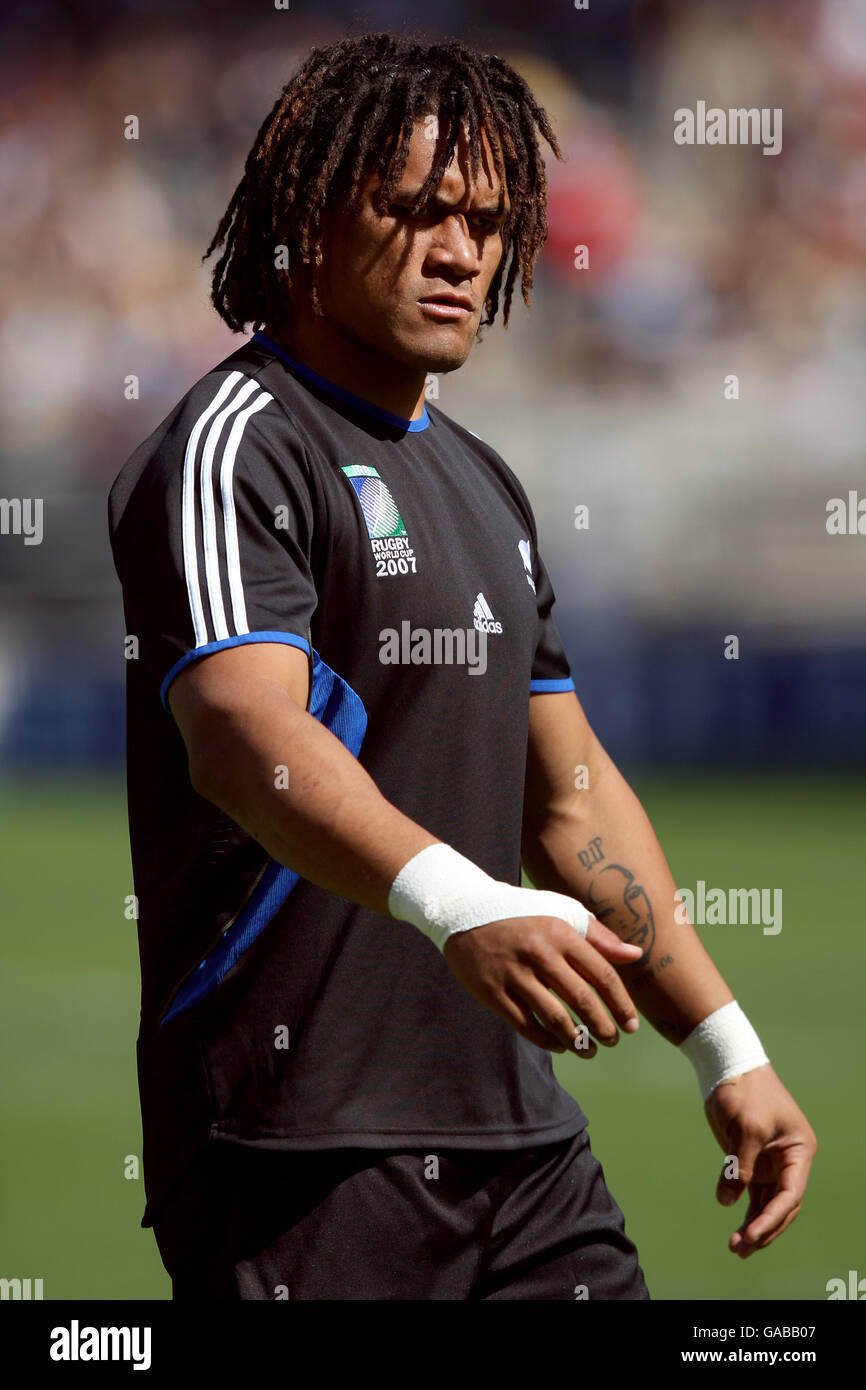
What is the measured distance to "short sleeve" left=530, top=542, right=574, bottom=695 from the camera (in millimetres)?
2686

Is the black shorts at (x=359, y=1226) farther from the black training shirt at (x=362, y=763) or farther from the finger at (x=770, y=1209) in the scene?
the finger at (x=770, y=1209)

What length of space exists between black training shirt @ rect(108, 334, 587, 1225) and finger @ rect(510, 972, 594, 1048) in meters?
0.55

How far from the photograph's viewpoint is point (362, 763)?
7.39 feet

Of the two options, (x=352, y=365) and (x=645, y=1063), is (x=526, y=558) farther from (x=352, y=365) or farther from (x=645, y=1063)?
(x=645, y=1063)

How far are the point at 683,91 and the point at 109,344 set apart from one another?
6.51 meters

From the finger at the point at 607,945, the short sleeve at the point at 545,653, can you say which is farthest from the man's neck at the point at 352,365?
the finger at the point at 607,945

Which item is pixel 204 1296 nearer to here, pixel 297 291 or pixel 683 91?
pixel 297 291

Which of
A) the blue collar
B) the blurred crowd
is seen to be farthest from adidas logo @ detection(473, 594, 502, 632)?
the blurred crowd

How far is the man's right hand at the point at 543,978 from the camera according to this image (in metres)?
1.70

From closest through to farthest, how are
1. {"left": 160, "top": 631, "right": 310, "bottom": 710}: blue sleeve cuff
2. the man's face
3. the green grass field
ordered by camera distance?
1. {"left": 160, "top": 631, "right": 310, "bottom": 710}: blue sleeve cuff
2. the man's face
3. the green grass field

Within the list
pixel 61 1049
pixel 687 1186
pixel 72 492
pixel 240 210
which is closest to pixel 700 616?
pixel 72 492

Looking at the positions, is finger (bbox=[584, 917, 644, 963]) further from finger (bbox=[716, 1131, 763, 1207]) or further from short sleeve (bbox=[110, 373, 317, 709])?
finger (bbox=[716, 1131, 763, 1207])

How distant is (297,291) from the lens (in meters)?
2.44

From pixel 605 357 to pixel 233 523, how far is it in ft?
54.2
